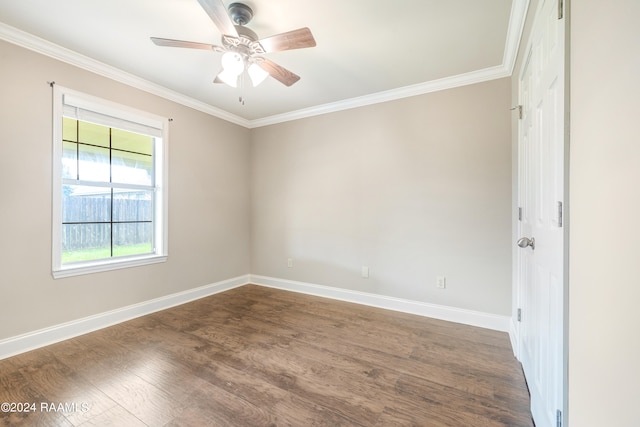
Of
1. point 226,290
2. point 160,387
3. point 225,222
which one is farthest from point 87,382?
point 225,222

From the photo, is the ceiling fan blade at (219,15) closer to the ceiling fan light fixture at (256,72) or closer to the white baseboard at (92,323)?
the ceiling fan light fixture at (256,72)

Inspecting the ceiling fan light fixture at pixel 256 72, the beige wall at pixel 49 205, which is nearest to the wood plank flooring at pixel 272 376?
the beige wall at pixel 49 205

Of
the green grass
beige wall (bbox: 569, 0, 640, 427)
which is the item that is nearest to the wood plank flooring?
the green grass

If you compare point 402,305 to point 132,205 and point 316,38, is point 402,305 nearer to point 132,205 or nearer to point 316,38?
point 316,38

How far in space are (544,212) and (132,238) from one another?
11.7ft

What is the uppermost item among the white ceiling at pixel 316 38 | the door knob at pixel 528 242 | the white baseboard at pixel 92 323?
the white ceiling at pixel 316 38

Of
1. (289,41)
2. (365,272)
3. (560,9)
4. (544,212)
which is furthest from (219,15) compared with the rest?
(365,272)

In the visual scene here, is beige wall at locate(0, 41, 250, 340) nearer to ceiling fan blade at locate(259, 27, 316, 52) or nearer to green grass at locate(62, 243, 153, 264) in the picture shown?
green grass at locate(62, 243, 153, 264)

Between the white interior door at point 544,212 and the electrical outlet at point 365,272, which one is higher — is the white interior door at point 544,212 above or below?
above

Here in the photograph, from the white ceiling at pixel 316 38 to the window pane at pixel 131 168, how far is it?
0.75 meters

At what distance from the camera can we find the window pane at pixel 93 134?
8.43 ft

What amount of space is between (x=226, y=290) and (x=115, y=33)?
3032mm

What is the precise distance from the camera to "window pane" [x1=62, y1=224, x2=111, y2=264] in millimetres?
2480

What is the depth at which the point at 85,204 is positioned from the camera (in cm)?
260
